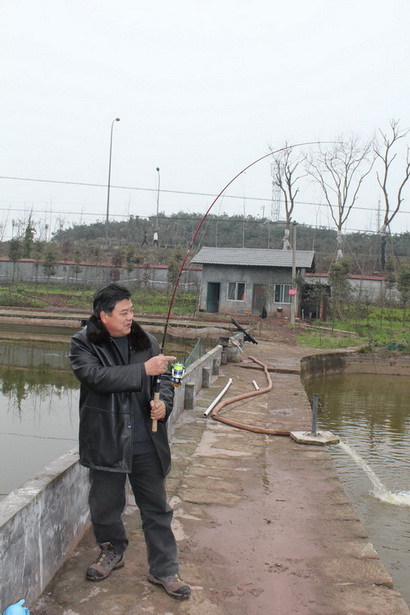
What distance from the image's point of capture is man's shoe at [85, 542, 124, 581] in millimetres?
3012

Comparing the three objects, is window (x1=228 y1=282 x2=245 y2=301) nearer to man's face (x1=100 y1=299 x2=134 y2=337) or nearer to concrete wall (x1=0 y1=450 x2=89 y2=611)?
concrete wall (x1=0 y1=450 x2=89 y2=611)

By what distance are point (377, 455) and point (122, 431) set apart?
19.9ft

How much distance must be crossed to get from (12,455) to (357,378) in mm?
11366

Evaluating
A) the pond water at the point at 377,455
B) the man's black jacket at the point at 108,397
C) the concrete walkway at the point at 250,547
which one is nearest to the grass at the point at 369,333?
the pond water at the point at 377,455

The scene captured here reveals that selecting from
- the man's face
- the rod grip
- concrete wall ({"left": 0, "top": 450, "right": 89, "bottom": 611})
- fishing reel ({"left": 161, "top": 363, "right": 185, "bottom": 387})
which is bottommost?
concrete wall ({"left": 0, "top": 450, "right": 89, "bottom": 611})

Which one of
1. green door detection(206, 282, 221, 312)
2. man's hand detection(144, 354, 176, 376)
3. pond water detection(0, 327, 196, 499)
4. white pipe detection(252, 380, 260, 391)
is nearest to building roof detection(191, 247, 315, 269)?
green door detection(206, 282, 221, 312)

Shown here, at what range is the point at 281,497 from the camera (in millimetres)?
4793

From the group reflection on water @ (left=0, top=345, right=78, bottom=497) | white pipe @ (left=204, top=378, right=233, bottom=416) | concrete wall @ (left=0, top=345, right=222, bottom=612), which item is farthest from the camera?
white pipe @ (left=204, top=378, right=233, bottom=416)

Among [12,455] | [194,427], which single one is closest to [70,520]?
[194,427]

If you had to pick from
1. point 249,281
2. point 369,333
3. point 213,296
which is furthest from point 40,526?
point 213,296

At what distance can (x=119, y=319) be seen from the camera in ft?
9.48

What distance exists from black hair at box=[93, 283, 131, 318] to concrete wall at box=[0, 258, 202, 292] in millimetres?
28416

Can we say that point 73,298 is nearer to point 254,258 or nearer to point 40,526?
point 254,258

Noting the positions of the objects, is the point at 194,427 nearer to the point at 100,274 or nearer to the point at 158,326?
the point at 158,326
